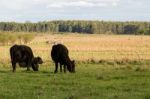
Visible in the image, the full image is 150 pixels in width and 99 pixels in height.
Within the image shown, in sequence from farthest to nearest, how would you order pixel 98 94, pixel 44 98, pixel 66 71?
pixel 66 71, pixel 98 94, pixel 44 98

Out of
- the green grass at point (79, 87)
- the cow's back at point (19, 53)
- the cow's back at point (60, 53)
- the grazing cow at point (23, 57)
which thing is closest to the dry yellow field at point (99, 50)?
the grazing cow at point (23, 57)

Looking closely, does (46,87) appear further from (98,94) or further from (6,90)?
(98,94)

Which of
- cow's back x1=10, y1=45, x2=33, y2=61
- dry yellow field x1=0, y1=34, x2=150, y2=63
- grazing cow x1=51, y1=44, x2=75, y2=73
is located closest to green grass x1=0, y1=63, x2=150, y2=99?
grazing cow x1=51, y1=44, x2=75, y2=73

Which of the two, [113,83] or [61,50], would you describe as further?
[61,50]

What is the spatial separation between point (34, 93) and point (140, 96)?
4134 mm

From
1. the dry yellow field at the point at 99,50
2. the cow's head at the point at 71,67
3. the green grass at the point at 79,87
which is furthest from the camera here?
the dry yellow field at the point at 99,50

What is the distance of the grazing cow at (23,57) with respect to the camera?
31016 mm

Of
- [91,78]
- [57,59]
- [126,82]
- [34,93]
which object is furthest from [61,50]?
[34,93]

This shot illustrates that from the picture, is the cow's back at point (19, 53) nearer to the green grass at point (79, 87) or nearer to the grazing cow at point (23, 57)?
the grazing cow at point (23, 57)

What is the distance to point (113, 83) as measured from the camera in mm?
22797

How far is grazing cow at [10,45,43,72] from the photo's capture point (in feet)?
102

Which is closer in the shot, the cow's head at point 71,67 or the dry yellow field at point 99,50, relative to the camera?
the cow's head at point 71,67

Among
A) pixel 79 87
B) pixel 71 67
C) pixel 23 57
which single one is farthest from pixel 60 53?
pixel 79 87

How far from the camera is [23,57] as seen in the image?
31578mm
